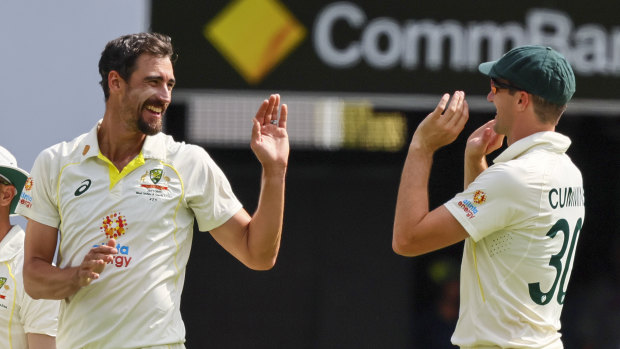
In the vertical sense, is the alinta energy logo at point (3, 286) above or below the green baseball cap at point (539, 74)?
below

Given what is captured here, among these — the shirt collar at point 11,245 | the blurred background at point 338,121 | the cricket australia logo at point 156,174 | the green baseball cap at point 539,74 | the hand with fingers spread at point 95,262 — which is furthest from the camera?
the blurred background at point 338,121

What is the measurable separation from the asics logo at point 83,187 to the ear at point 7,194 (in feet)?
1.84

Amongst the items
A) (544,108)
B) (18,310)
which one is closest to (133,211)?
(18,310)

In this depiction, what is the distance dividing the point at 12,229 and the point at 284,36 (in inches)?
97.4

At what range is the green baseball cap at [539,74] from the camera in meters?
3.35

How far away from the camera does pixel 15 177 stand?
3877 millimetres

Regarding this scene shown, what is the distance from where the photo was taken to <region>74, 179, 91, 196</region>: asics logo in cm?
342

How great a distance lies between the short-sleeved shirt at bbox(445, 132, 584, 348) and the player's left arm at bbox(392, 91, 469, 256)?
0.05 meters

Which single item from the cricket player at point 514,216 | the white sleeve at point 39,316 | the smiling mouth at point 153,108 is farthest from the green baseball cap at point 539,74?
the white sleeve at point 39,316

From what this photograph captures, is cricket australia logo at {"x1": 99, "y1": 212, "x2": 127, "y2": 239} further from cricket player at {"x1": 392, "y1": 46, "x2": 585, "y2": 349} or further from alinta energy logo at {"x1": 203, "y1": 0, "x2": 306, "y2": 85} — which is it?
alinta energy logo at {"x1": 203, "y1": 0, "x2": 306, "y2": 85}

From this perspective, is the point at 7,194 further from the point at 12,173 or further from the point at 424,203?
the point at 424,203

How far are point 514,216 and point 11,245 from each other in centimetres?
171

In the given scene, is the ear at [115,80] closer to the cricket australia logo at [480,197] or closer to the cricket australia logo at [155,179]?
the cricket australia logo at [155,179]

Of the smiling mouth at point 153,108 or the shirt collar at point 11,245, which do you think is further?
the shirt collar at point 11,245
